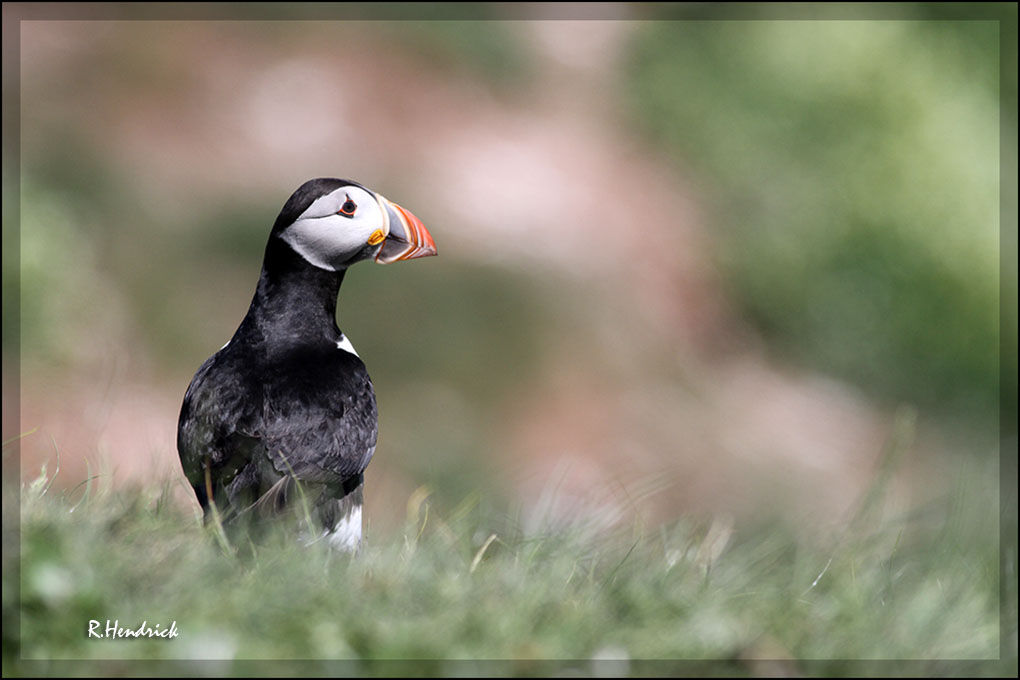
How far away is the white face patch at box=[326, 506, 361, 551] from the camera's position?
3.30m

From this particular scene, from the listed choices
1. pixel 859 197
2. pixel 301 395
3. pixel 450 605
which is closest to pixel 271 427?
pixel 301 395

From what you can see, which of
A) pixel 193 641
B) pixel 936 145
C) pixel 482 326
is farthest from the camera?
pixel 936 145

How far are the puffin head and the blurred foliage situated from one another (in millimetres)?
12748

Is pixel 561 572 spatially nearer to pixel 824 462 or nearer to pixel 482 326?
pixel 482 326

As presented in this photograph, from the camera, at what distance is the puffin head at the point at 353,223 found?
3.44m

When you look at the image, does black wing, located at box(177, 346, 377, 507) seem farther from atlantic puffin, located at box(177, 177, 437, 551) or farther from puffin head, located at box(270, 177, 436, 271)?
puffin head, located at box(270, 177, 436, 271)

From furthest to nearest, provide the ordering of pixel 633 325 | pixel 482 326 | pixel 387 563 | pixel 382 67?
pixel 382 67 < pixel 633 325 < pixel 482 326 < pixel 387 563

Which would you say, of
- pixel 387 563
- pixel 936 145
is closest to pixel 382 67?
pixel 936 145

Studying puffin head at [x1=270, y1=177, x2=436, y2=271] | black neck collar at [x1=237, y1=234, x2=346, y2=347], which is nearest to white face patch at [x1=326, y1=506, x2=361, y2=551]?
black neck collar at [x1=237, y1=234, x2=346, y2=347]

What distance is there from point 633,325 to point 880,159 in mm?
5332

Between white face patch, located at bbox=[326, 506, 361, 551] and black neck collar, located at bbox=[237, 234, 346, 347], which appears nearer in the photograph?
white face patch, located at bbox=[326, 506, 361, 551]

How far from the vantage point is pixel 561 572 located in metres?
2.89
